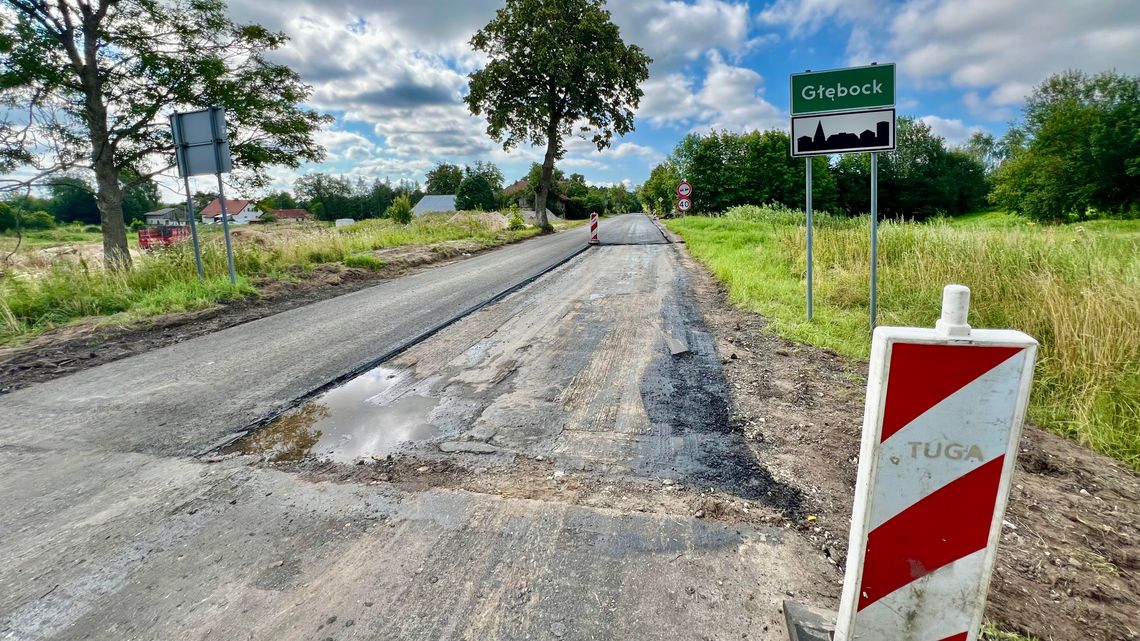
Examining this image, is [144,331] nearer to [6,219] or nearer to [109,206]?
[6,219]

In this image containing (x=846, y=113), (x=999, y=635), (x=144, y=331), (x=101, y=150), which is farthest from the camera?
(x=101, y=150)

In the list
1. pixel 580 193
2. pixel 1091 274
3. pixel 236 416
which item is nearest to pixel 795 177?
pixel 580 193

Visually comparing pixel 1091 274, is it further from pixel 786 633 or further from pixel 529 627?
pixel 529 627

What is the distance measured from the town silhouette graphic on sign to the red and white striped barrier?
4.82 metres

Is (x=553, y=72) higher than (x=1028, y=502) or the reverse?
higher

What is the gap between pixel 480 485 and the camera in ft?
9.43

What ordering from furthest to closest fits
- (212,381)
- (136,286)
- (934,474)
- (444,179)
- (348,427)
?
(444,179), (136,286), (212,381), (348,427), (934,474)

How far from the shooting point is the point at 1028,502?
2584 millimetres

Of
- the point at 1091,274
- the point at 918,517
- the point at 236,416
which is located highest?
the point at 1091,274

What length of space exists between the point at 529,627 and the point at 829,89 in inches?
235

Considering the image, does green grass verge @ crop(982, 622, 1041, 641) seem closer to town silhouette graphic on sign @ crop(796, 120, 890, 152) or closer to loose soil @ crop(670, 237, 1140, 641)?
loose soil @ crop(670, 237, 1140, 641)

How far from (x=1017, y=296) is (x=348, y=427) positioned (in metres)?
7.03

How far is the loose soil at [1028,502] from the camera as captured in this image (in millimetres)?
1910

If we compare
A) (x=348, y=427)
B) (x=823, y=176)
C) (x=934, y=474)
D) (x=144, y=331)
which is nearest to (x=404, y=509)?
(x=348, y=427)
